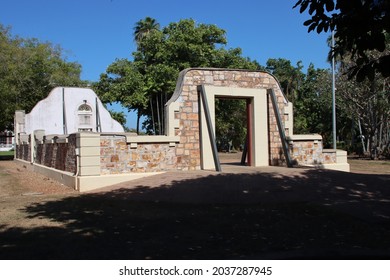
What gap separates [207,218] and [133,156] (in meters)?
5.55

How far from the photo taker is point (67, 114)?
92.9ft

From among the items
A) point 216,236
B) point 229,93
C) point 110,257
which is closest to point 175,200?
point 216,236

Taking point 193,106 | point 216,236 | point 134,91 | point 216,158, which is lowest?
point 216,236

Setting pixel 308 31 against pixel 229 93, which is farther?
pixel 229 93

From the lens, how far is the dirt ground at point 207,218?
18.3ft

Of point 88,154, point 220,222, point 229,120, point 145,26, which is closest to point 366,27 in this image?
point 220,222

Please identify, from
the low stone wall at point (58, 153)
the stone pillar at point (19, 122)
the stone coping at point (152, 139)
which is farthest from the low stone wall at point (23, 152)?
the stone coping at point (152, 139)

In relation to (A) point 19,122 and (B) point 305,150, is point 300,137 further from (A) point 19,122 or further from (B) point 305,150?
(A) point 19,122

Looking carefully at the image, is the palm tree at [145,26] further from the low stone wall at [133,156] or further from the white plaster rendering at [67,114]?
the low stone wall at [133,156]

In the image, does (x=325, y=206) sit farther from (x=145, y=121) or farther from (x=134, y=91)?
(x=145, y=121)

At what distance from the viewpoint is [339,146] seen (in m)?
43.3

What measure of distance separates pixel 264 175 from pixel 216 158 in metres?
1.94

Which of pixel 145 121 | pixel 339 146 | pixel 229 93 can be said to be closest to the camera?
pixel 229 93

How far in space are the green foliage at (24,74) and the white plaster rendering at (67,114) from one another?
87.8 inches
